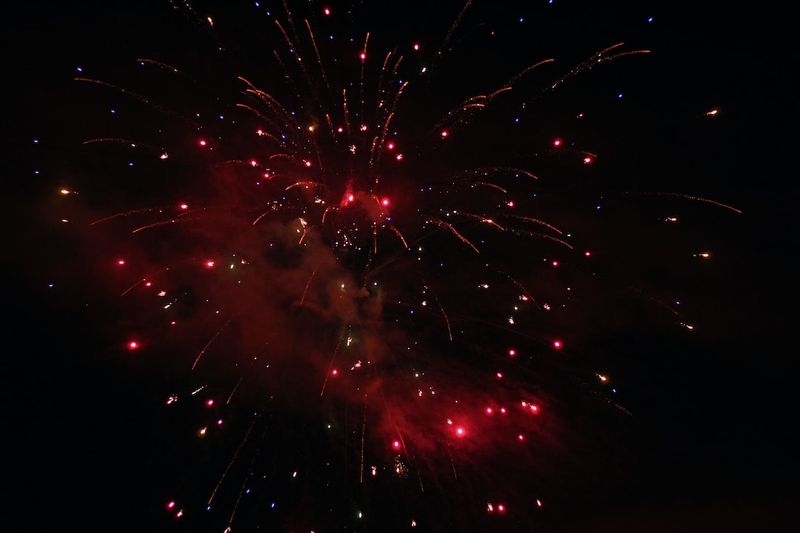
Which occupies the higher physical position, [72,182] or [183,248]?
[72,182]

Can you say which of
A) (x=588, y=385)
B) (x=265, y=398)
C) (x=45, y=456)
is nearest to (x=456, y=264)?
(x=588, y=385)

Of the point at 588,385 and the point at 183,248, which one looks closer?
the point at 183,248

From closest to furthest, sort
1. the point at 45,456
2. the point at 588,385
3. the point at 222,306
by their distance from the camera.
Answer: the point at 45,456 → the point at 222,306 → the point at 588,385

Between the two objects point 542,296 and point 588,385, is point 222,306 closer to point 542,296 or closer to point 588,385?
point 542,296

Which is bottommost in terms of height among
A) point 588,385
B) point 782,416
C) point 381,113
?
point 782,416

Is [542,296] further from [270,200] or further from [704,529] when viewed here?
[270,200]

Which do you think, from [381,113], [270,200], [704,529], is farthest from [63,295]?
[704,529]

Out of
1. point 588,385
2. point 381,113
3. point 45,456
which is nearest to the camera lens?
point 45,456

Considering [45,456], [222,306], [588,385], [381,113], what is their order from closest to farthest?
1. [45,456]
2. [381,113]
3. [222,306]
4. [588,385]

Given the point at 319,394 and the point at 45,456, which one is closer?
the point at 45,456
